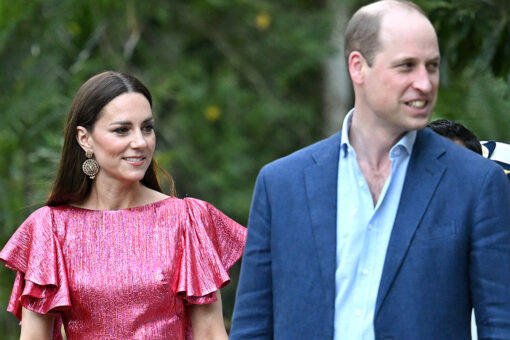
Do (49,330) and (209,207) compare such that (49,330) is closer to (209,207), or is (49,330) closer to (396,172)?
(209,207)

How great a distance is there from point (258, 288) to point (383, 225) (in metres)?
0.49

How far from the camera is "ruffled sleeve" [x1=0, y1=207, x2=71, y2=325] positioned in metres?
4.68

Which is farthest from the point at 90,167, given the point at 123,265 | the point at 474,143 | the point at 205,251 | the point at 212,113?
the point at 212,113

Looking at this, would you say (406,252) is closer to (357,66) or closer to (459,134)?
(357,66)

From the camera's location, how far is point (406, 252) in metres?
3.42

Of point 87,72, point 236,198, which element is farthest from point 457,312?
point 236,198

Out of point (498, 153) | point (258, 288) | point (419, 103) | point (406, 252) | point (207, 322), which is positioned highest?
point (419, 103)

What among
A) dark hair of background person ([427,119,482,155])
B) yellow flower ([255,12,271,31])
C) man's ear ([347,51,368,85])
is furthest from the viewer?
yellow flower ([255,12,271,31])

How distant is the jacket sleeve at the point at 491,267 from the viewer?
3357mm

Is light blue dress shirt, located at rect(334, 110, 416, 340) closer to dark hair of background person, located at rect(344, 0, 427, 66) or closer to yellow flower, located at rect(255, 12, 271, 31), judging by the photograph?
dark hair of background person, located at rect(344, 0, 427, 66)

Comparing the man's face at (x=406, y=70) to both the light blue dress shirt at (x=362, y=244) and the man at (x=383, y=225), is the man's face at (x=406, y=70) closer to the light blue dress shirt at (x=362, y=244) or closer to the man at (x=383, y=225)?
the man at (x=383, y=225)

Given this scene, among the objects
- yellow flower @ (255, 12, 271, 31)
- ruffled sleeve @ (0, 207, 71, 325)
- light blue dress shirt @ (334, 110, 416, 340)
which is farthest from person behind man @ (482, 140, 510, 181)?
yellow flower @ (255, 12, 271, 31)

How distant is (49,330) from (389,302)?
190cm

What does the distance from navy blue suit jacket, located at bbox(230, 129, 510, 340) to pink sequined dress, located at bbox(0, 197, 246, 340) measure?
1.02 m
